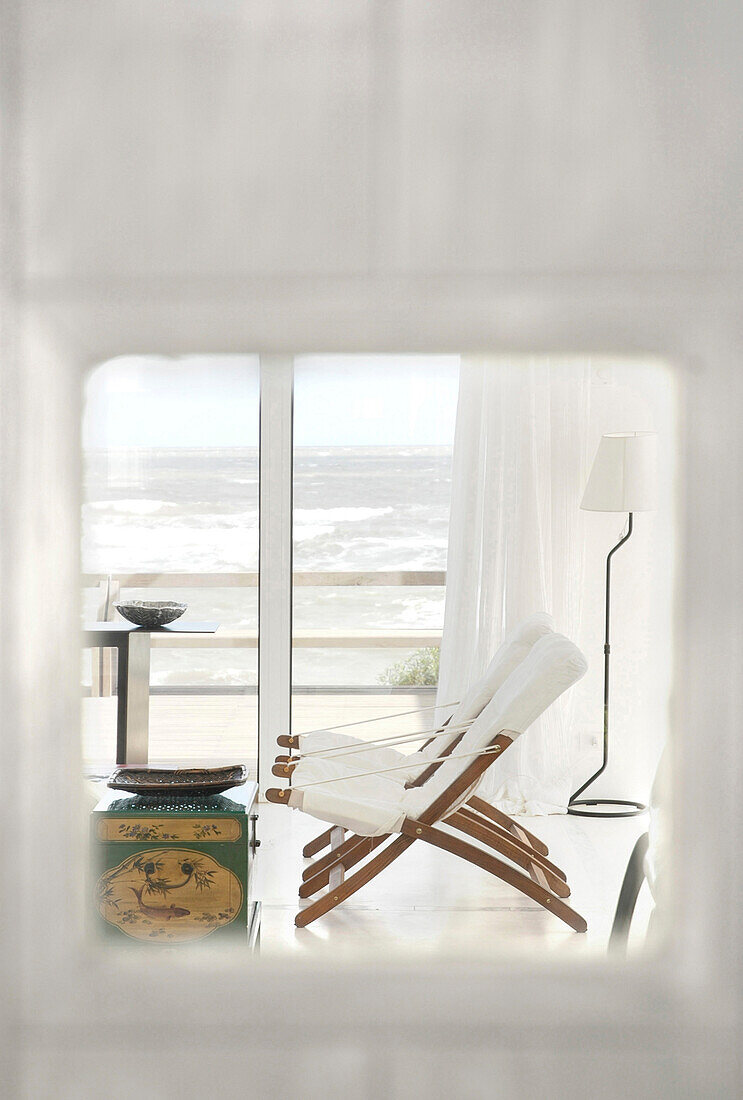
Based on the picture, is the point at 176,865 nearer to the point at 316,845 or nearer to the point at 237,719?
the point at 316,845

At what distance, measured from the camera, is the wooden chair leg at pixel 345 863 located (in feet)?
8.50

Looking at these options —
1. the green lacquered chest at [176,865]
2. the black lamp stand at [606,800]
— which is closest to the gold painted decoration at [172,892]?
the green lacquered chest at [176,865]

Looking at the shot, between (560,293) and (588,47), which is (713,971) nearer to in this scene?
(560,293)

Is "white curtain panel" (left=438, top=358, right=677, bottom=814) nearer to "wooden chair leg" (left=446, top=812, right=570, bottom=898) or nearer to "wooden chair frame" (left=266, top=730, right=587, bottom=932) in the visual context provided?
"wooden chair leg" (left=446, top=812, right=570, bottom=898)

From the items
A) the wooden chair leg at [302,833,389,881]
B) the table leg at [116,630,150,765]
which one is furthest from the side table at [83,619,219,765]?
the wooden chair leg at [302,833,389,881]

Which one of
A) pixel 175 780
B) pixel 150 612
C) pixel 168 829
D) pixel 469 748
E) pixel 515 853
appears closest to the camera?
pixel 168 829

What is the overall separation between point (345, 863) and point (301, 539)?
155 cm

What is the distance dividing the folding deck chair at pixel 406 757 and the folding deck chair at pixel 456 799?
77mm

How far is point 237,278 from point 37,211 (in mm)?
272

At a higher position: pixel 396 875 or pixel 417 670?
pixel 417 670

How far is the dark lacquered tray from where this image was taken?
2225 mm

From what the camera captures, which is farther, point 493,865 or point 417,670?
point 417,670

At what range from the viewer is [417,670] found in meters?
3.89

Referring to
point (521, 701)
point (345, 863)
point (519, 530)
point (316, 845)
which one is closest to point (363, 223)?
point (521, 701)
